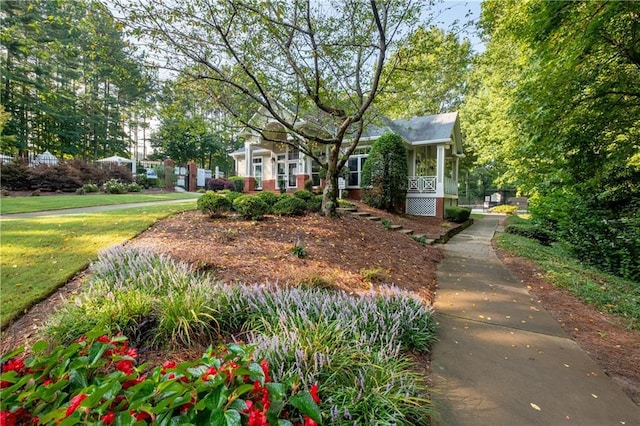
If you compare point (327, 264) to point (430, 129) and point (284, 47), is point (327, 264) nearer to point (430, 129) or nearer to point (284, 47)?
point (284, 47)

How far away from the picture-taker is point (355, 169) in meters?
15.1

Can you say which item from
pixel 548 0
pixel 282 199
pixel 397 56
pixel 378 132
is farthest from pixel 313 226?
pixel 378 132

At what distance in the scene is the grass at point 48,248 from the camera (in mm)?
3421

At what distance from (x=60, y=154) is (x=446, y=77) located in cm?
3401

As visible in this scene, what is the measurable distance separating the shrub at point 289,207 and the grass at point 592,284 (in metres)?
5.58

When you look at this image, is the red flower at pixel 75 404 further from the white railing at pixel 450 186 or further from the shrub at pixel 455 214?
the white railing at pixel 450 186

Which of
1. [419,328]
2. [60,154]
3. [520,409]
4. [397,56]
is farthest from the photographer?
[60,154]

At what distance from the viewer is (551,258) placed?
725 centimetres

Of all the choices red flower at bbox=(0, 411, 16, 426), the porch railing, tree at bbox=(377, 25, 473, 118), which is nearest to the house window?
the porch railing

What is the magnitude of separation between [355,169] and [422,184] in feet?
11.4

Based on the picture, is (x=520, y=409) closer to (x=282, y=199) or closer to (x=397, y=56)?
(x=282, y=199)

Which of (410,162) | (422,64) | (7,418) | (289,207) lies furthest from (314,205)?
(410,162)

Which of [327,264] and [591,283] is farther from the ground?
[327,264]

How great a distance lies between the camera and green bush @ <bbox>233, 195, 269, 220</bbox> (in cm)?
691
